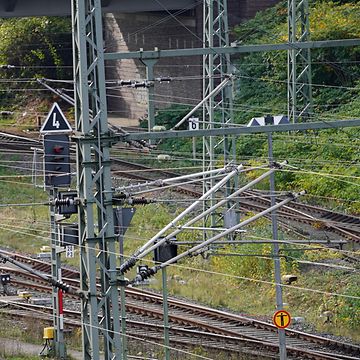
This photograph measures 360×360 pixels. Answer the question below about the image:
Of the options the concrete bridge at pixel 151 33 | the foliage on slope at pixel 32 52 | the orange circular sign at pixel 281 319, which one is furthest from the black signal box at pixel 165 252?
the foliage on slope at pixel 32 52

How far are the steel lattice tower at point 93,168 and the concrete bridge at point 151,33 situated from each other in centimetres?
2572

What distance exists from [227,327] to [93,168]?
861 centimetres

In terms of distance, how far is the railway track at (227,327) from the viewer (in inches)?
808

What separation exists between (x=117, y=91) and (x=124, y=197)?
3246cm

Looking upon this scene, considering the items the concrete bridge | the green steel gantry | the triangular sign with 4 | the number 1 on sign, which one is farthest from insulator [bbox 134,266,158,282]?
the concrete bridge

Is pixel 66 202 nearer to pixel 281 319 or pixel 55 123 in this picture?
pixel 55 123

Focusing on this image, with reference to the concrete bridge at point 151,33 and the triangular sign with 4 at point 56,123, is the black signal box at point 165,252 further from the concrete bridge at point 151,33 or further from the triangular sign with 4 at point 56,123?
the concrete bridge at point 151,33

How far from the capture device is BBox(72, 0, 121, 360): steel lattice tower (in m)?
13.7

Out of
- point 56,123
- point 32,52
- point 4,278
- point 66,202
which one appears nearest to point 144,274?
point 66,202

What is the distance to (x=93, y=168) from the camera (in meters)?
14.0

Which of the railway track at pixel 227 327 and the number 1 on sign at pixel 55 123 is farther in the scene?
the railway track at pixel 227 327

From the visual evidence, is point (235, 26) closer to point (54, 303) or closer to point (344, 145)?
point (344, 145)

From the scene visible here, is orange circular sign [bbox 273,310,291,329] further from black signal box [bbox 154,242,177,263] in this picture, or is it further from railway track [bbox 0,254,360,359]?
black signal box [bbox 154,242,177,263]

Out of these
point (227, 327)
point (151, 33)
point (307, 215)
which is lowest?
point (227, 327)
